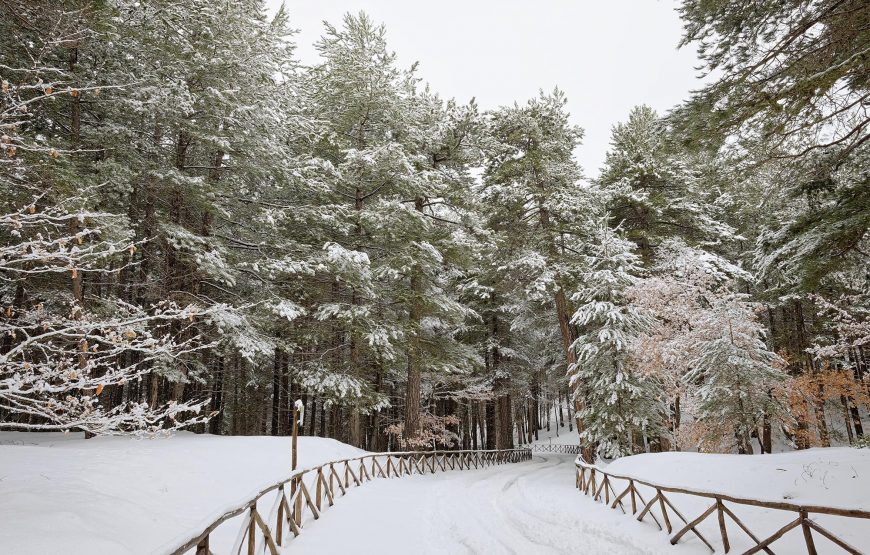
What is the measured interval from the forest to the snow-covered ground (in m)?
1.13

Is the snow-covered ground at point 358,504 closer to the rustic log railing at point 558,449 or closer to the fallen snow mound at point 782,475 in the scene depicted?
the fallen snow mound at point 782,475

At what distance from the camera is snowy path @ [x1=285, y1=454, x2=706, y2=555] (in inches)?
273

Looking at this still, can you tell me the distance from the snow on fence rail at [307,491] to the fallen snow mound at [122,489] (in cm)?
19

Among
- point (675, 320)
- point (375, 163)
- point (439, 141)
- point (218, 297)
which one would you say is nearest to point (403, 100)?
point (439, 141)

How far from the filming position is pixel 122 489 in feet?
A: 22.2

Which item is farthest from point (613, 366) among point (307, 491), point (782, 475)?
point (307, 491)

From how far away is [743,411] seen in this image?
11.7 metres

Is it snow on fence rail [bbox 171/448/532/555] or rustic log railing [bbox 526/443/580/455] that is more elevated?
snow on fence rail [bbox 171/448/532/555]

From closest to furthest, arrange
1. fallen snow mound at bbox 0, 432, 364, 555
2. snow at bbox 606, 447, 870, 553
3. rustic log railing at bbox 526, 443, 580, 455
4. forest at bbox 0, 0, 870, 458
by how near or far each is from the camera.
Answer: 1. fallen snow mound at bbox 0, 432, 364, 555
2. snow at bbox 606, 447, 870, 553
3. forest at bbox 0, 0, 870, 458
4. rustic log railing at bbox 526, 443, 580, 455

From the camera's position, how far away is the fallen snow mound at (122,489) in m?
4.47

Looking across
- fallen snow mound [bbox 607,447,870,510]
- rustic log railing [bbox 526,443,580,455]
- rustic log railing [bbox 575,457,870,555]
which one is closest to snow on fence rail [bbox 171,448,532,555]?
rustic log railing [bbox 575,457,870,555]

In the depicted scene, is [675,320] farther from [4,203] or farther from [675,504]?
[4,203]

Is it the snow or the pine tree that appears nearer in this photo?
the snow

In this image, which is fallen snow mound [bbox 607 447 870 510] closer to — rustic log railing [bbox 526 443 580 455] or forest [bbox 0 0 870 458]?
forest [bbox 0 0 870 458]
